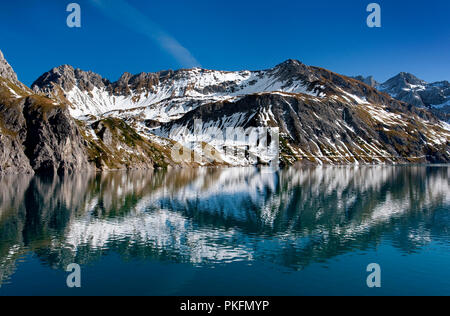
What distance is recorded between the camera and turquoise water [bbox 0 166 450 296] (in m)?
35.6

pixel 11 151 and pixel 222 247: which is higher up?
pixel 11 151

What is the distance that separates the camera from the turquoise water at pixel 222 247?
117 feet

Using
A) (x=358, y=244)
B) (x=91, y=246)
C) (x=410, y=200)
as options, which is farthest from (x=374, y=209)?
(x=91, y=246)

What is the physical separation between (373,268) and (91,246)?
3831 centimetres

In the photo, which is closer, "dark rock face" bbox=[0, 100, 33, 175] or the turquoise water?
the turquoise water

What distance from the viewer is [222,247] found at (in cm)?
4925

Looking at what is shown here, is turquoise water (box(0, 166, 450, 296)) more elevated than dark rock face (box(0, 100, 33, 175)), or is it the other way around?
dark rock face (box(0, 100, 33, 175))

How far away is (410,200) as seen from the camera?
99688mm

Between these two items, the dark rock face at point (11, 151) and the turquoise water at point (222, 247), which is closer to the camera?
the turquoise water at point (222, 247)

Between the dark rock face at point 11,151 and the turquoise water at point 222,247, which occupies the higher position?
the dark rock face at point 11,151

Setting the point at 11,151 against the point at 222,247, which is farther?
the point at 11,151
